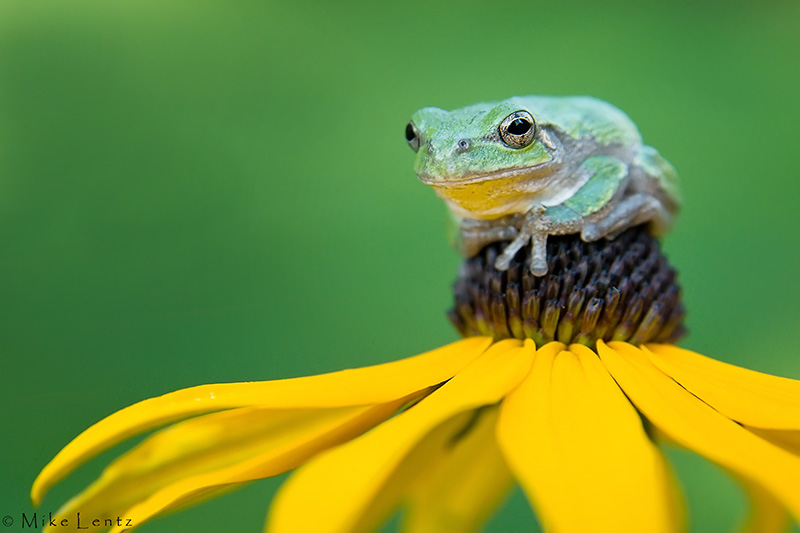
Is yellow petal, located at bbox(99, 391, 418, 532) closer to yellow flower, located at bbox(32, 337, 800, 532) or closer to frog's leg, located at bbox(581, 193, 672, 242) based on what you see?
yellow flower, located at bbox(32, 337, 800, 532)

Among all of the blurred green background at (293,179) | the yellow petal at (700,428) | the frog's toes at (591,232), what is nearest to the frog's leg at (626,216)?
the frog's toes at (591,232)

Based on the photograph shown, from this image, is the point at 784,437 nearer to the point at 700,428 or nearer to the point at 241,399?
the point at 700,428

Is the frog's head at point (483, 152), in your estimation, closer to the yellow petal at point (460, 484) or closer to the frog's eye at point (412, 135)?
the frog's eye at point (412, 135)

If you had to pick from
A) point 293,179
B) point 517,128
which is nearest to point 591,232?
point 517,128

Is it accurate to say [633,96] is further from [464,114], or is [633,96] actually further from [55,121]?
[55,121]

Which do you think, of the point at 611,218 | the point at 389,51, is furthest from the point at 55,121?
the point at 611,218

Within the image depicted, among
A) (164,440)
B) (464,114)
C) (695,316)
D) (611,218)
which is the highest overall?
(464,114)
